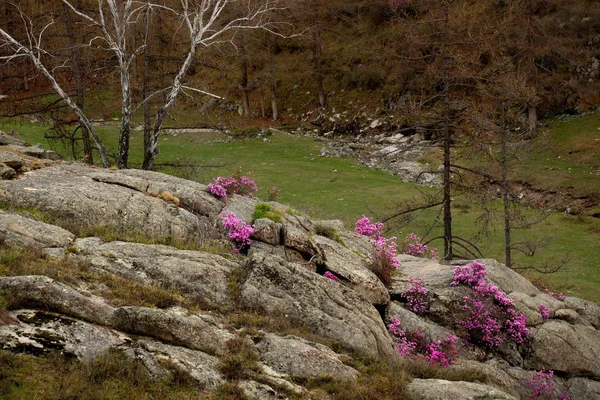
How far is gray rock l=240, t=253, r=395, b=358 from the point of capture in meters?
9.84

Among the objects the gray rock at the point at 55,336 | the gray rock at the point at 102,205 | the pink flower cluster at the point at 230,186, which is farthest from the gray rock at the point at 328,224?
the gray rock at the point at 55,336

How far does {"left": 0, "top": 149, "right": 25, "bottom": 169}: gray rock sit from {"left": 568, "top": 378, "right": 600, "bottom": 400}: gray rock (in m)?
15.5

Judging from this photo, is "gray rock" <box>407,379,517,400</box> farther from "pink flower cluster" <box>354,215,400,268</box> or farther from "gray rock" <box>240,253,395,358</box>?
"pink flower cluster" <box>354,215,400,268</box>

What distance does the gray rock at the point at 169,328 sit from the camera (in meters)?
7.77

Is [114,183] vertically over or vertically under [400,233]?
over

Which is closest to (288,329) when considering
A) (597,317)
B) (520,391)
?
(520,391)

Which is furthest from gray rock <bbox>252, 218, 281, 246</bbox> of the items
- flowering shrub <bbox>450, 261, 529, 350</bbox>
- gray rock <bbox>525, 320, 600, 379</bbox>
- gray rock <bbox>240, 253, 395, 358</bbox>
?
gray rock <bbox>525, 320, 600, 379</bbox>

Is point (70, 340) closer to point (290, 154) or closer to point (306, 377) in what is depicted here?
point (306, 377)

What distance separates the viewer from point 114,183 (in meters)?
13.5

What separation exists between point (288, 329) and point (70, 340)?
12.1 ft

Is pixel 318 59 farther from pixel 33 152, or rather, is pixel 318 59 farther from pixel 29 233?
pixel 29 233

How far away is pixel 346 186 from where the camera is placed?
34.7 meters

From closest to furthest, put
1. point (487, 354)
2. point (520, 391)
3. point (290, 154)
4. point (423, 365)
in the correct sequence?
point (423, 365)
point (520, 391)
point (487, 354)
point (290, 154)

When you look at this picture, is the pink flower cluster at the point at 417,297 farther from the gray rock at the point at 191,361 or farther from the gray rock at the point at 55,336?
the gray rock at the point at 55,336
